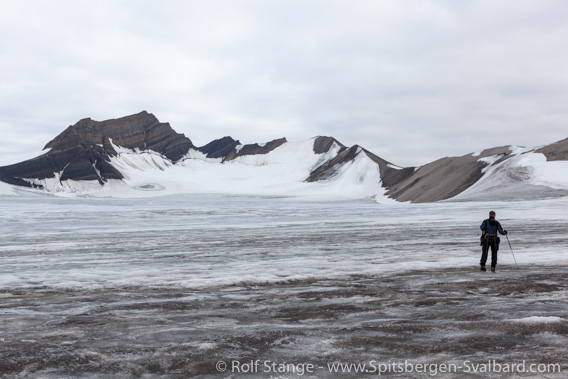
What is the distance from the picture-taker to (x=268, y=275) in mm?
15141

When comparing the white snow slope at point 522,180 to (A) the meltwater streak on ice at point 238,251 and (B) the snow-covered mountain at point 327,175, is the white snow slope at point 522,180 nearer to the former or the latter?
(B) the snow-covered mountain at point 327,175

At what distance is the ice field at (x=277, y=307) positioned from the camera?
6.83 metres

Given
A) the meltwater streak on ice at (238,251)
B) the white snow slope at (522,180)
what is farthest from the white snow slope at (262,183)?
the meltwater streak on ice at (238,251)

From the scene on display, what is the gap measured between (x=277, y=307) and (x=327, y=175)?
140105 mm

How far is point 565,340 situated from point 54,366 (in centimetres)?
682

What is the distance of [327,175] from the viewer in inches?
5896

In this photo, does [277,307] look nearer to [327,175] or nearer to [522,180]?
[522,180]

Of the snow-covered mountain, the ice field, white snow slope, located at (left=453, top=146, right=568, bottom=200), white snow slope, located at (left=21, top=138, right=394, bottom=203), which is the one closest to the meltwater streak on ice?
the ice field

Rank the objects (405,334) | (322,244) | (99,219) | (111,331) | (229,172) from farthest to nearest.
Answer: (229,172) < (99,219) < (322,244) < (111,331) < (405,334)

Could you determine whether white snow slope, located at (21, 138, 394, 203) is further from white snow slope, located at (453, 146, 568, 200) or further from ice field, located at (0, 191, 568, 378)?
ice field, located at (0, 191, 568, 378)

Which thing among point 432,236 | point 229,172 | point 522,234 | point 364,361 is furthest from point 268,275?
point 229,172

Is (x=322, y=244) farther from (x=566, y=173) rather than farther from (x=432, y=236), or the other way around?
(x=566, y=173)

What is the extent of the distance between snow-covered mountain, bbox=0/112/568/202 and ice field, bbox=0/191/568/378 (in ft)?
136

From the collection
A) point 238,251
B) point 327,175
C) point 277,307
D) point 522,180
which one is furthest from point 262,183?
point 277,307
